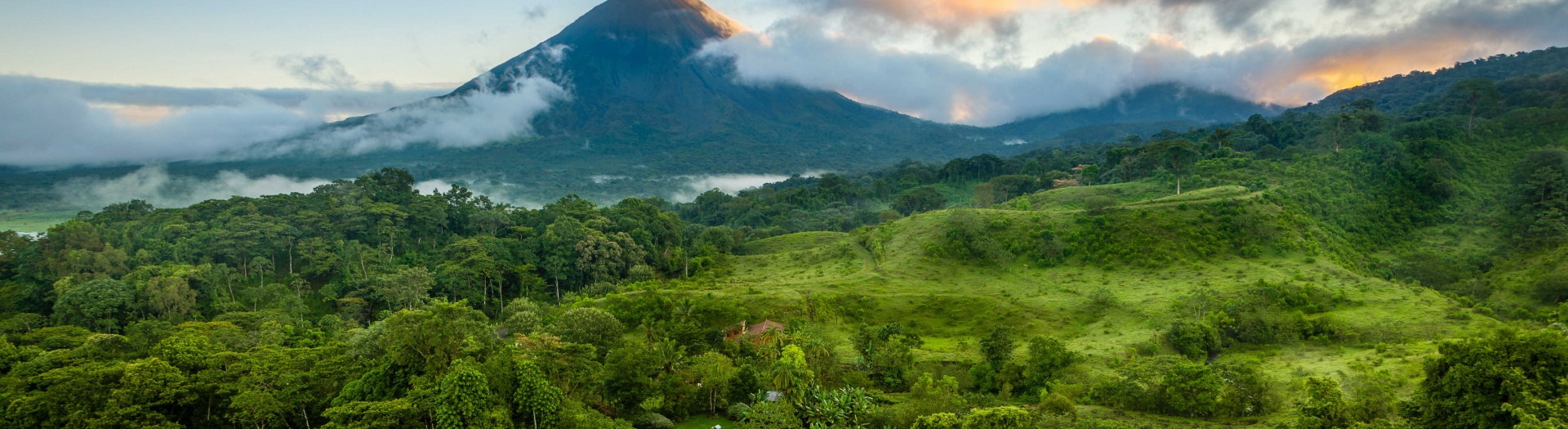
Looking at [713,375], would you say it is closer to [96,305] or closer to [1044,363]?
[1044,363]

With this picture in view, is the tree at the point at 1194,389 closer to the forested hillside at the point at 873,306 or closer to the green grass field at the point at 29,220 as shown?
the forested hillside at the point at 873,306

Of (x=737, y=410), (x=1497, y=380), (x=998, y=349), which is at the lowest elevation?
(x=737, y=410)

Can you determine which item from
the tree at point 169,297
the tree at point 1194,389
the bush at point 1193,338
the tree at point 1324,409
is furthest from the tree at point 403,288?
the tree at point 1324,409

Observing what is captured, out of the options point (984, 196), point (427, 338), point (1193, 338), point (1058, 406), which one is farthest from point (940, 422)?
point (984, 196)

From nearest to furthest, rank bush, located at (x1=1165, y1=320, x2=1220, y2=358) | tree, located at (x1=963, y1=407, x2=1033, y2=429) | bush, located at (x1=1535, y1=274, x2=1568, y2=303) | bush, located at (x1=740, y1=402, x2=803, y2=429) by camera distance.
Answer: tree, located at (x1=963, y1=407, x2=1033, y2=429)
bush, located at (x1=740, y1=402, x2=803, y2=429)
bush, located at (x1=1165, y1=320, x2=1220, y2=358)
bush, located at (x1=1535, y1=274, x2=1568, y2=303)

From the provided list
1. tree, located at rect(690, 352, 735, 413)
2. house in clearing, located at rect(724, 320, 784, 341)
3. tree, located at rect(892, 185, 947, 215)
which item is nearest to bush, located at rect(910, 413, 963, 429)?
tree, located at rect(690, 352, 735, 413)

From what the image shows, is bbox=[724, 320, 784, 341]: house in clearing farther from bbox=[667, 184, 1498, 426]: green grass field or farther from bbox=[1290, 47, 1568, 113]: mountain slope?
bbox=[1290, 47, 1568, 113]: mountain slope

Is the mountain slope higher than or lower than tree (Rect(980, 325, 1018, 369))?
higher
